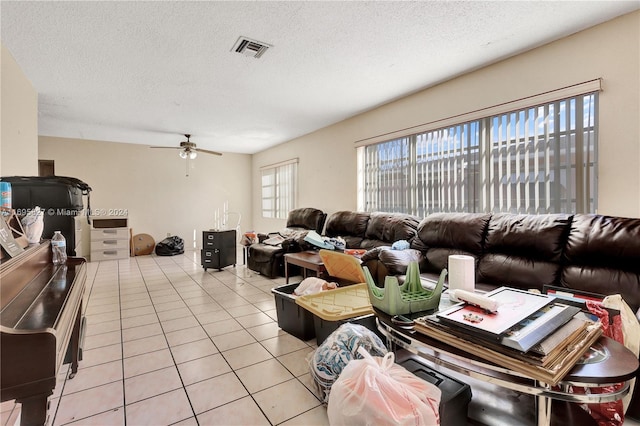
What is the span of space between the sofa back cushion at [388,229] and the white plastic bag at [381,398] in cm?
221

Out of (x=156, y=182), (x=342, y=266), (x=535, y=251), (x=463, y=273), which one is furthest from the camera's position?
(x=156, y=182)

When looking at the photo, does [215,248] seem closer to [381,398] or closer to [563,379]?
[381,398]

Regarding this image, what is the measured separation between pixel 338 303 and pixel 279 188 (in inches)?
196

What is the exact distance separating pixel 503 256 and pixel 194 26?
3075 millimetres

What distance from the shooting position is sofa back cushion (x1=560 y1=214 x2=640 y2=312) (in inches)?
70.4

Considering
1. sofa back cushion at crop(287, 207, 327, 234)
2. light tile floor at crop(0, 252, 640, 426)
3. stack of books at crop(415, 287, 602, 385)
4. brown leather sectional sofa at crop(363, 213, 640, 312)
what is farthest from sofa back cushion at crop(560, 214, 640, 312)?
sofa back cushion at crop(287, 207, 327, 234)

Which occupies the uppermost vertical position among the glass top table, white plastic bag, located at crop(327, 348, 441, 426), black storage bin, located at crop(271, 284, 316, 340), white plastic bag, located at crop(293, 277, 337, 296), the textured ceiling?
the textured ceiling

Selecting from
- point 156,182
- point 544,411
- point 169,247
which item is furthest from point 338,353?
Answer: point 156,182

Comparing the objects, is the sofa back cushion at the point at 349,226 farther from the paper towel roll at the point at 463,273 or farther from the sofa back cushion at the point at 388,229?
the paper towel roll at the point at 463,273

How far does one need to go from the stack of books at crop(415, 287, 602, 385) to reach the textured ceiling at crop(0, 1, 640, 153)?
203cm

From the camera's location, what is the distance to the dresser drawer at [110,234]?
5880 millimetres

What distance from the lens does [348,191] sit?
189 inches

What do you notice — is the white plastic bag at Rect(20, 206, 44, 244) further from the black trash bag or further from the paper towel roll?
the black trash bag

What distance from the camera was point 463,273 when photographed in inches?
60.3
